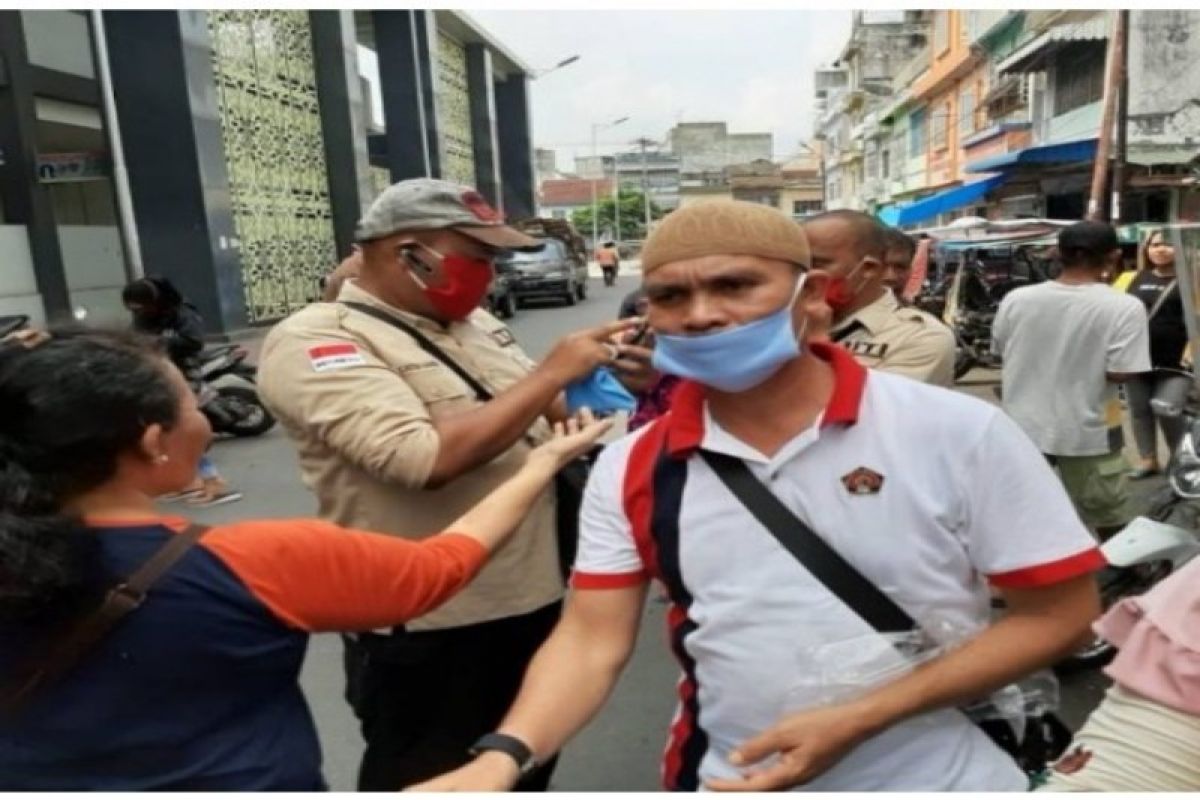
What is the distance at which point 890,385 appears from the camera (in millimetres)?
1375

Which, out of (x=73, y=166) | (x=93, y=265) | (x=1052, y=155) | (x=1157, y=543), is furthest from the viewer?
(x=1052, y=155)

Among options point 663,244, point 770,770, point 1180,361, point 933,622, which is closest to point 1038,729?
point 933,622

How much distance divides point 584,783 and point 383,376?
1.65m

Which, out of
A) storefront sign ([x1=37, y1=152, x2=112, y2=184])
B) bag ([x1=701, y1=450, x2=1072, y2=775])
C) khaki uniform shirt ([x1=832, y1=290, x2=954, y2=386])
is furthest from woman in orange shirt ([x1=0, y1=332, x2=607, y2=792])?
storefront sign ([x1=37, y1=152, x2=112, y2=184])

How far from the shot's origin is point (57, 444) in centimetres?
131

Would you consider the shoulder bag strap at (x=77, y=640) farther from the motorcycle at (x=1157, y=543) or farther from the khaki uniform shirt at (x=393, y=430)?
the motorcycle at (x=1157, y=543)

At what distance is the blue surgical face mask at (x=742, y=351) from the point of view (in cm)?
139

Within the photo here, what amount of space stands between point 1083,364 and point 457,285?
302cm

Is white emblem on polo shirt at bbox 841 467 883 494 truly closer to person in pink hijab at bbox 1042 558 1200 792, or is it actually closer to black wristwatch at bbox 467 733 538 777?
person in pink hijab at bbox 1042 558 1200 792

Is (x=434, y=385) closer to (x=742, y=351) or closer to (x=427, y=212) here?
(x=427, y=212)

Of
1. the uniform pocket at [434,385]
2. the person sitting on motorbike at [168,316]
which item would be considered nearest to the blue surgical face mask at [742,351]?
the uniform pocket at [434,385]

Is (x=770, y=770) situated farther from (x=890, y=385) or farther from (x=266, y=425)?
(x=266, y=425)

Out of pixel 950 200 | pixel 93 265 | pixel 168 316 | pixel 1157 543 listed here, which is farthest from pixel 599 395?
pixel 950 200

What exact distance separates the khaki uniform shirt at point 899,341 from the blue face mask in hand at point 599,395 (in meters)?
0.83
